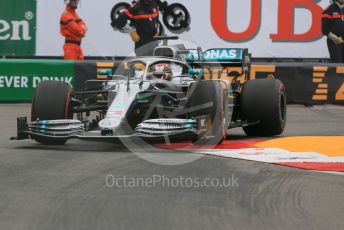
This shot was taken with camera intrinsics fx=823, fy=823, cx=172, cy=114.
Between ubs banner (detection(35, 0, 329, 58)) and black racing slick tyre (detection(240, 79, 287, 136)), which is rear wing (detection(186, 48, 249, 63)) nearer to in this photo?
black racing slick tyre (detection(240, 79, 287, 136))

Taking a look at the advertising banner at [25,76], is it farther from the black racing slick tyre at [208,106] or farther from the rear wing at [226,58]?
the black racing slick tyre at [208,106]

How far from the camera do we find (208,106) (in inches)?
413

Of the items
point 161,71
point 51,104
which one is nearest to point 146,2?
point 161,71

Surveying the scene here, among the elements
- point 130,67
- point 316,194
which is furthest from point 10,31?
point 316,194

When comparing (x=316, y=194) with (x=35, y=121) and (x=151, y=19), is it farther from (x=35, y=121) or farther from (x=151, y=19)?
(x=151, y=19)

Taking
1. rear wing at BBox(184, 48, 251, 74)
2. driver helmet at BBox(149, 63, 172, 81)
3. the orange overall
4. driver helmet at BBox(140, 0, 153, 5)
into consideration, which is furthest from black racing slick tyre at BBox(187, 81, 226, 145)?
the orange overall

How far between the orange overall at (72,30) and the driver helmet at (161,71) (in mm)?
9942

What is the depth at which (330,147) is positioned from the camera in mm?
10828

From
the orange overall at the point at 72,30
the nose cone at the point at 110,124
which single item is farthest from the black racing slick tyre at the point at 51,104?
the orange overall at the point at 72,30

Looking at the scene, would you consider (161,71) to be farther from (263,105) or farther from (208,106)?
(263,105)

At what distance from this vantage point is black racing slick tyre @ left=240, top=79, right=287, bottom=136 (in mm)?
11883

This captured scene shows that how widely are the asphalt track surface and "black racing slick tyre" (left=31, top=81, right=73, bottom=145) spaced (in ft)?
1.82

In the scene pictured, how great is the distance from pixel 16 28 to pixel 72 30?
4.64ft

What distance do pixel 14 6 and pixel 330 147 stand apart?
40.3ft
